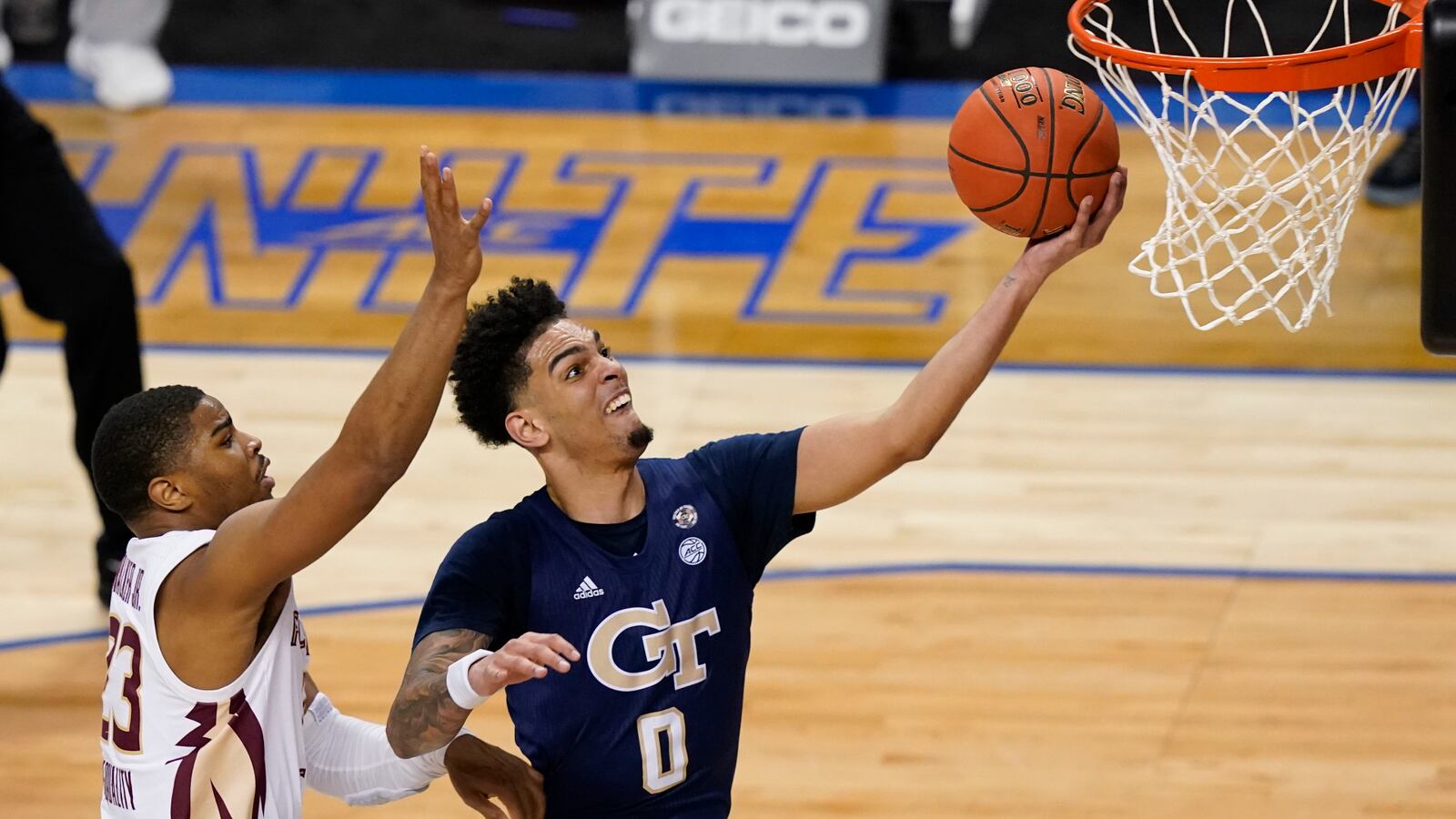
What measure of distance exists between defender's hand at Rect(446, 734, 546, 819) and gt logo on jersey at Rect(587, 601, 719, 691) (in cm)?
22

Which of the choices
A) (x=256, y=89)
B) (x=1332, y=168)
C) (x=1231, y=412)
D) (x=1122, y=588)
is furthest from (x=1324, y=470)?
(x=256, y=89)

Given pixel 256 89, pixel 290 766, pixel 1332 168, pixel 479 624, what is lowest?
pixel 256 89

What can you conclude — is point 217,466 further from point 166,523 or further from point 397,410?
point 397,410

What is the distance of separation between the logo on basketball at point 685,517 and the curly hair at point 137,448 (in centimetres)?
88

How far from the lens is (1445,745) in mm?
5184

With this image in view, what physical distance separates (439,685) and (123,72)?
25.1 feet

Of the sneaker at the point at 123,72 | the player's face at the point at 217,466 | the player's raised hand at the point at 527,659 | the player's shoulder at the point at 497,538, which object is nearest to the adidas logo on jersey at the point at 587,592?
the player's shoulder at the point at 497,538

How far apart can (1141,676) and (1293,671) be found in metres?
0.42

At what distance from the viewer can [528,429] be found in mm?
3652

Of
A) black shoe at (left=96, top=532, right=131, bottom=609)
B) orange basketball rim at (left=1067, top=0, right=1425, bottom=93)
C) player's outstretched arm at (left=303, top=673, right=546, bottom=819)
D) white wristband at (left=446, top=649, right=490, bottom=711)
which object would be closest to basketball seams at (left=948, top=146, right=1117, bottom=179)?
orange basketball rim at (left=1067, top=0, right=1425, bottom=93)

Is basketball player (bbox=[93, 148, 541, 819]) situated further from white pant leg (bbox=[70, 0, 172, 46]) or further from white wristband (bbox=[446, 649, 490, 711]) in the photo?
white pant leg (bbox=[70, 0, 172, 46])

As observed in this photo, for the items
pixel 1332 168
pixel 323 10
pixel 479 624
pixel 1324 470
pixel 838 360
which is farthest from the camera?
pixel 323 10

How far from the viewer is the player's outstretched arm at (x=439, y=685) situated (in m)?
3.08

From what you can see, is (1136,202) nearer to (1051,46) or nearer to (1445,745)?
(1051,46)
